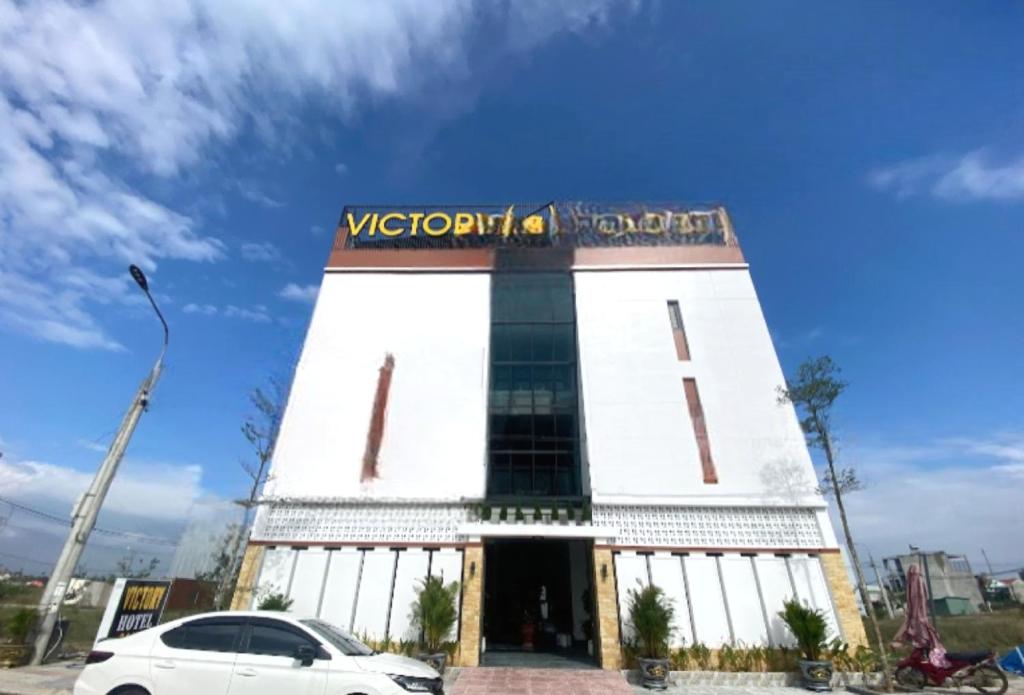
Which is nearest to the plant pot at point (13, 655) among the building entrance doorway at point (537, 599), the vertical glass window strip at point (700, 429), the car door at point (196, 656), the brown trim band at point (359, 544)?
the brown trim band at point (359, 544)

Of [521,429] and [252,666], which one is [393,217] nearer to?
[521,429]

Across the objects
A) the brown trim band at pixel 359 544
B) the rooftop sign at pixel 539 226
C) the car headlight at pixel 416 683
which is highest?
the rooftop sign at pixel 539 226

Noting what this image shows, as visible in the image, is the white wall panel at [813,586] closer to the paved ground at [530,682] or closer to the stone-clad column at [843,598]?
the stone-clad column at [843,598]

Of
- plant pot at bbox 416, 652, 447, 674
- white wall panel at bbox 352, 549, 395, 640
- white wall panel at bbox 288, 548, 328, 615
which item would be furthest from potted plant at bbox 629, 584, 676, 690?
white wall panel at bbox 288, 548, 328, 615

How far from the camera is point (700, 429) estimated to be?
15.0 metres

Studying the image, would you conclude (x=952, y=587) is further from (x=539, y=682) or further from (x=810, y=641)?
(x=539, y=682)

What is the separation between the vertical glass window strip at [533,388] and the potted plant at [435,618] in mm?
5329

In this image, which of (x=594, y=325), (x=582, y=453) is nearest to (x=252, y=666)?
(x=582, y=453)

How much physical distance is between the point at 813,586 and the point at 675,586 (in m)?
3.77

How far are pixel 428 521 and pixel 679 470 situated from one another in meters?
7.99

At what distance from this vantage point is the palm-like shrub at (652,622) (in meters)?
11.1

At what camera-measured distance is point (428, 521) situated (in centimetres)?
1372

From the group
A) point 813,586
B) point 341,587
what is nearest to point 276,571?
point 341,587

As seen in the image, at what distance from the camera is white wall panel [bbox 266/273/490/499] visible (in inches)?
572
